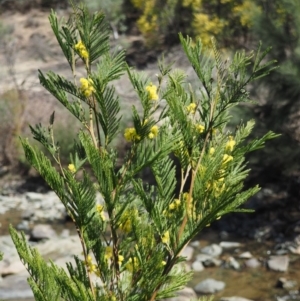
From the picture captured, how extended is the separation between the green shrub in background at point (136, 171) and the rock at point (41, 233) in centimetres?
810

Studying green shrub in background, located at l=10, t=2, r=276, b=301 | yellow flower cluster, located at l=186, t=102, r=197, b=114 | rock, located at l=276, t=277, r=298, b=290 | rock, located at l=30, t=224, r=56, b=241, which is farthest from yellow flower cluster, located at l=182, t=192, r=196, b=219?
rock, located at l=30, t=224, r=56, b=241

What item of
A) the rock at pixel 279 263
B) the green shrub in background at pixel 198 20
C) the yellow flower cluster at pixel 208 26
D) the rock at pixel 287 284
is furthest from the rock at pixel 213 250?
the yellow flower cluster at pixel 208 26

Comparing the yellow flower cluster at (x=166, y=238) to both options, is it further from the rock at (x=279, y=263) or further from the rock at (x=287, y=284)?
the rock at (x=279, y=263)

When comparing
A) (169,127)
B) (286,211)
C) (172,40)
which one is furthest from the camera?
(172,40)

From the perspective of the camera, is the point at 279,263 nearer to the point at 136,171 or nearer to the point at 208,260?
the point at 208,260

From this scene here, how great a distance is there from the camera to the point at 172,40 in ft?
61.0

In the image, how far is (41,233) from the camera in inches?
395

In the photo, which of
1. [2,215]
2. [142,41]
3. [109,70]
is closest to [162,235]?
[109,70]

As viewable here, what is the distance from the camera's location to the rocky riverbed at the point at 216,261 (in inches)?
301

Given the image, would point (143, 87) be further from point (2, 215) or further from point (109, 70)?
point (2, 215)

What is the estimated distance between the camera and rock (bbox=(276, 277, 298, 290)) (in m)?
7.69

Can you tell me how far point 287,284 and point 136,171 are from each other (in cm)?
631

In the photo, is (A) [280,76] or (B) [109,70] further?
(A) [280,76]

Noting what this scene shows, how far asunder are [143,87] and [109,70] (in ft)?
0.43
